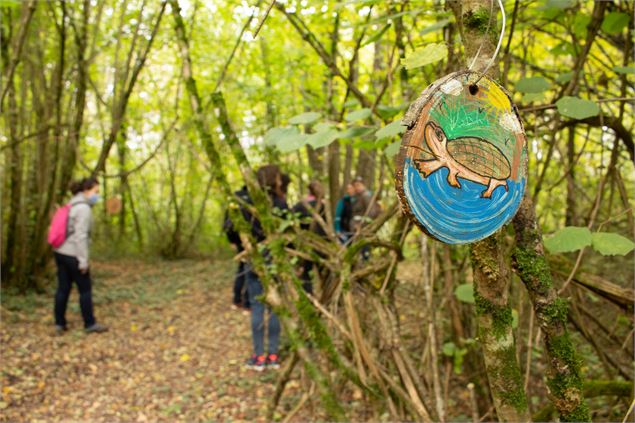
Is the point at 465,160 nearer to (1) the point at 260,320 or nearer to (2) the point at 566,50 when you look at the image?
(2) the point at 566,50

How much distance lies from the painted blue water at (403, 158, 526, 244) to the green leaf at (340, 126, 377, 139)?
88cm

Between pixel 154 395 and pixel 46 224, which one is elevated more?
pixel 46 224

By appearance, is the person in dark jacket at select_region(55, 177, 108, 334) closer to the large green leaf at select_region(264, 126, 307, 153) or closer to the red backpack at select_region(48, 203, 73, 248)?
the red backpack at select_region(48, 203, 73, 248)

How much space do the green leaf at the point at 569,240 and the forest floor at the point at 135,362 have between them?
2797 mm

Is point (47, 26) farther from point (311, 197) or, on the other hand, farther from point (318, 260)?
point (318, 260)

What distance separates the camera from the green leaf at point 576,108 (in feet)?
6.02

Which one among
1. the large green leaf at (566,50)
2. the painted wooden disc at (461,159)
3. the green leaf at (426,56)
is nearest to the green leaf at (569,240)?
the painted wooden disc at (461,159)

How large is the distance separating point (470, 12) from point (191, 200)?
9797 mm

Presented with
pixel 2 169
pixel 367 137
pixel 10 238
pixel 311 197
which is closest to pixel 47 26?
pixel 2 169

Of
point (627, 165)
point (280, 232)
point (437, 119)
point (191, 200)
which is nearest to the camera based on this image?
point (437, 119)

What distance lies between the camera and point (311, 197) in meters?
5.24

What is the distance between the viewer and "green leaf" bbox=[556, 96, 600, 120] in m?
1.83

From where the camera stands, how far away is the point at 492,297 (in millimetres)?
1415

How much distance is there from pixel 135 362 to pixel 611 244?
4.75 meters
